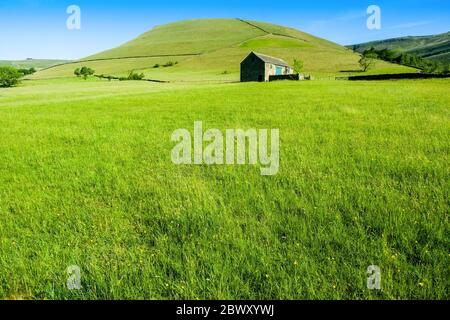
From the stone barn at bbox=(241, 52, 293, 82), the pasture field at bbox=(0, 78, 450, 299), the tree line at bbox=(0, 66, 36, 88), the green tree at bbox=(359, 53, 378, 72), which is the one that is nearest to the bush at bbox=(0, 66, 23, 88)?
the tree line at bbox=(0, 66, 36, 88)

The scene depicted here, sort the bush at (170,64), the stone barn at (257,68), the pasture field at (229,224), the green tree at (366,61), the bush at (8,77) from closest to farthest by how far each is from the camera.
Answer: the pasture field at (229,224) < the stone barn at (257,68) < the bush at (8,77) < the green tree at (366,61) < the bush at (170,64)

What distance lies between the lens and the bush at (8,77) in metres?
94.3

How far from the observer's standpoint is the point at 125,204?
6309mm

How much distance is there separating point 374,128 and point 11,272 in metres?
12.9

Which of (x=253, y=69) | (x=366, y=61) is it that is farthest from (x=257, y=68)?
(x=366, y=61)

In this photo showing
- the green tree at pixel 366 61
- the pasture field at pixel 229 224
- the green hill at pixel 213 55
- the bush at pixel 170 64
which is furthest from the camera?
the bush at pixel 170 64

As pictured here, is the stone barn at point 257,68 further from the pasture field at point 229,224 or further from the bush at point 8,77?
the pasture field at point 229,224

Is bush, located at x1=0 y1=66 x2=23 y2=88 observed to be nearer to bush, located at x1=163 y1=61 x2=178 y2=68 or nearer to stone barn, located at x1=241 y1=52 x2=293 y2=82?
bush, located at x1=163 y1=61 x2=178 y2=68

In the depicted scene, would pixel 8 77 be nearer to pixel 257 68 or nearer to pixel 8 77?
pixel 8 77

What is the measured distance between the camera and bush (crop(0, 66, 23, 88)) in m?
94.3

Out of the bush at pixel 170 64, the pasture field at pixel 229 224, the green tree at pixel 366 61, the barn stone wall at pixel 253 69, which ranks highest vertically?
the bush at pixel 170 64

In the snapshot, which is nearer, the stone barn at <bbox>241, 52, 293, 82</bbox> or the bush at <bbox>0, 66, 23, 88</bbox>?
the stone barn at <bbox>241, 52, 293, 82</bbox>

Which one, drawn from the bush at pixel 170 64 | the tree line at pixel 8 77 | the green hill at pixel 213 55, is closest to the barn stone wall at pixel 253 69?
the green hill at pixel 213 55
